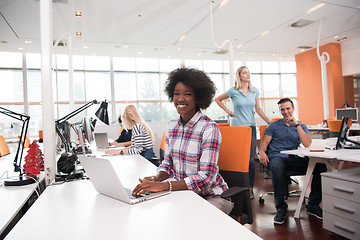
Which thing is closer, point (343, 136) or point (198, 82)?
point (198, 82)

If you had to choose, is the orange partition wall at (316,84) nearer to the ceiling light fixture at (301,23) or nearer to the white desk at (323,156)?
the ceiling light fixture at (301,23)

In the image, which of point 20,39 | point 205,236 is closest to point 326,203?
point 205,236

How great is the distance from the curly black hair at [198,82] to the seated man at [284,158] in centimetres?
153

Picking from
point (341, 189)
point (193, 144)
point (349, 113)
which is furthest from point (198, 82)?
point (349, 113)

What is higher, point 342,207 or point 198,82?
point 198,82

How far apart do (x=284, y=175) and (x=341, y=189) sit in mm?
643

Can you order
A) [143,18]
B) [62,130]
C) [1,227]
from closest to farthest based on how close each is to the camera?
[1,227] < [62,130] < [143,18]

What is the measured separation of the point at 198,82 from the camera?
164cm

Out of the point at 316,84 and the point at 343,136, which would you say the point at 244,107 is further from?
the point at 316,84

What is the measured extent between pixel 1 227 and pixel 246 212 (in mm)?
1301

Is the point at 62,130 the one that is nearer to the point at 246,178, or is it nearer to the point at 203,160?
the point at 203,160

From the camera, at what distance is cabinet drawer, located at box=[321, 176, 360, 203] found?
81.4 inches

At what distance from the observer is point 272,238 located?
2.26m

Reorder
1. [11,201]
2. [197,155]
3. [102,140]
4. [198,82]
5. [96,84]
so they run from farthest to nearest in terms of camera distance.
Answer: [96,84], [102,140], [198,82], [197,155], [11,201]
